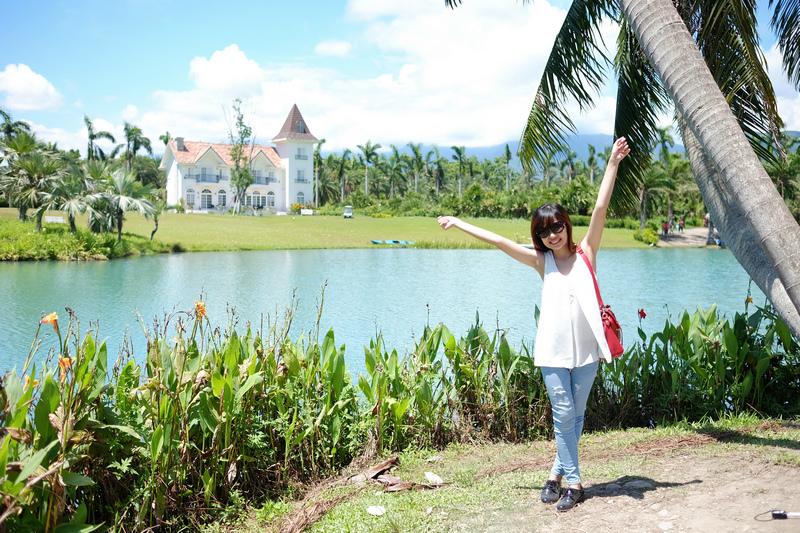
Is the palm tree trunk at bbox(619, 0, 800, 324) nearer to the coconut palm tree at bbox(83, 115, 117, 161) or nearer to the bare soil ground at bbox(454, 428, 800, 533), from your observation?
the bare soil ground at bbox(454, 428, 800, 533)

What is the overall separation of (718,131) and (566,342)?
58.3 inches

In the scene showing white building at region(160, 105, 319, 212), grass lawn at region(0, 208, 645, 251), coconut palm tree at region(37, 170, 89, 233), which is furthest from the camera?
white building at region(160, 105, 319, 212)

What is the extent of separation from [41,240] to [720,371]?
23.7 m

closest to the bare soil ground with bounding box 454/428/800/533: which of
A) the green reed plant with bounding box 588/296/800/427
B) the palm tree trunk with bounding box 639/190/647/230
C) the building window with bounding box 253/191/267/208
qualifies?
the green reed plant with bounding box 588/296/800/427

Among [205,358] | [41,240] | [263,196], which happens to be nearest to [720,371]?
[205,358]

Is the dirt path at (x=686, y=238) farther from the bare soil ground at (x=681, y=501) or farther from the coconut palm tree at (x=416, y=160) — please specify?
the bare soil ground at (x=681, y=501)

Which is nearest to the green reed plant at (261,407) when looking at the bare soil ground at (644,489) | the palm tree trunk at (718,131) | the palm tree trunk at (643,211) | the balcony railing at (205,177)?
the bare soil ground at (644,489)

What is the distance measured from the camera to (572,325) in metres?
2.94

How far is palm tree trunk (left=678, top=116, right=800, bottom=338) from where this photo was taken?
341 cm

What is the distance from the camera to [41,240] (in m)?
22.3

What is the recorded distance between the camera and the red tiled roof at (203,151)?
165 ft

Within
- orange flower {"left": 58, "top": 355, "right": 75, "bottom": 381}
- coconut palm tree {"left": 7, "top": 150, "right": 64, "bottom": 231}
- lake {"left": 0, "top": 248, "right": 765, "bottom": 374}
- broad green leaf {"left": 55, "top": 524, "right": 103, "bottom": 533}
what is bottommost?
lake {"left": 0, "top": 248, "right": 765, "bottom": 374}

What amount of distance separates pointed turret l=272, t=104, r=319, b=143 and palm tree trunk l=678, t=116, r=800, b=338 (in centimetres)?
5353

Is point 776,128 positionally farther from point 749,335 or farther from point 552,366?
point 552,366
